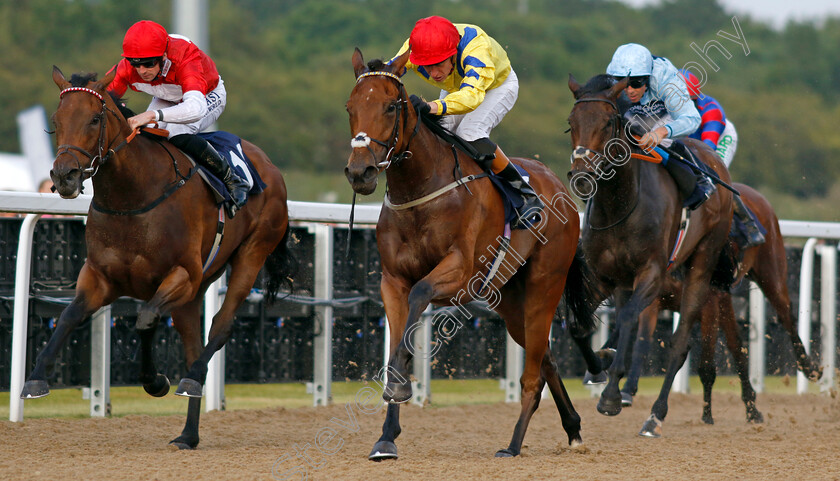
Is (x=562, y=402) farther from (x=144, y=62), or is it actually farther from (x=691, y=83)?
(x=691, y=83)

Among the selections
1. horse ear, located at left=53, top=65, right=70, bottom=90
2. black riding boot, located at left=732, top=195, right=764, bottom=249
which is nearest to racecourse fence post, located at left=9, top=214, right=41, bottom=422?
horse ear, located at left=53, top=65, right=70, bottom=90

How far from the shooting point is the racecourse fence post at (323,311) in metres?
6.93

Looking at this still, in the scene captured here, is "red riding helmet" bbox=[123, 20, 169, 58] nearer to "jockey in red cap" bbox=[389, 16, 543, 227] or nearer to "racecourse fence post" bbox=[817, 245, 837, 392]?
"jockey in red cap" bbox=[389, 16, 543, 227]

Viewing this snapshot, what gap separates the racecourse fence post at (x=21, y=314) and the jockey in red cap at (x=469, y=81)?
88.4 inches

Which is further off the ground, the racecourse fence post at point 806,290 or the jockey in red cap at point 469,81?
the jockey in red cap at point 469,81

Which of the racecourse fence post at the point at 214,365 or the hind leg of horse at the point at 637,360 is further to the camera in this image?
the racecourse fence post at the point at 214,365

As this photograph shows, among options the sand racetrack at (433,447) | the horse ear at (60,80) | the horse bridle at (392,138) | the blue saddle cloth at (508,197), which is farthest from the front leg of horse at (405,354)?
the horse ear at (60,80)

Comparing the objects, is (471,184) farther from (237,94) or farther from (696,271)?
(237,94)

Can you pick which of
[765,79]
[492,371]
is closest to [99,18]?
[765,79]

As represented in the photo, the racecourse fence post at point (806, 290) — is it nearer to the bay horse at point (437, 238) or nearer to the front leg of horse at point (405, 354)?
the bay horse at point (437, 238)

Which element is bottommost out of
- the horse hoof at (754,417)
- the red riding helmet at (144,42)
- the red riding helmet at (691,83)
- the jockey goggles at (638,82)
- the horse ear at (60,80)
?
the horse hoof at (754,417)

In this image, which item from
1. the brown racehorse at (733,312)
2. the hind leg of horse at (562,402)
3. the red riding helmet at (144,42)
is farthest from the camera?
the brown racehorse at (733,312)

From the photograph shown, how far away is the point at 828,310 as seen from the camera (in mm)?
8891

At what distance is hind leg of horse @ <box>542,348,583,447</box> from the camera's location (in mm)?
5320
